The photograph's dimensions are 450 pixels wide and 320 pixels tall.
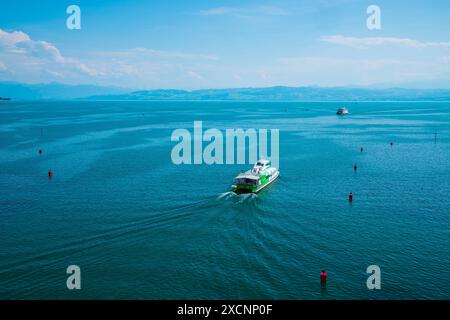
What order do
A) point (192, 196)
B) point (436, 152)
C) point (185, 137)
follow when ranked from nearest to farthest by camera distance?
point (192, 196) < point (436, 152) < point (185, 137)

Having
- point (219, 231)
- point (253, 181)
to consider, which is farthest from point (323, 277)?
point (253, 181)

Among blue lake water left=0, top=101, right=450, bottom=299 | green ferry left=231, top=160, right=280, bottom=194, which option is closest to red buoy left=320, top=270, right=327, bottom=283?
blue lake water left=0, top=101, right=450, bottom=299

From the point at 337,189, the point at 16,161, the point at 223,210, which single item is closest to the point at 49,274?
the point at 223,210

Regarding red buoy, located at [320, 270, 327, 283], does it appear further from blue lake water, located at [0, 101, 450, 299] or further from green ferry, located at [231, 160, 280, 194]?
green ferry, located at [231, 160, 280, 194]

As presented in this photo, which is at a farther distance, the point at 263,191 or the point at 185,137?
the point at 185,137

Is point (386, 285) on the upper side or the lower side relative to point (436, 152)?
lower
